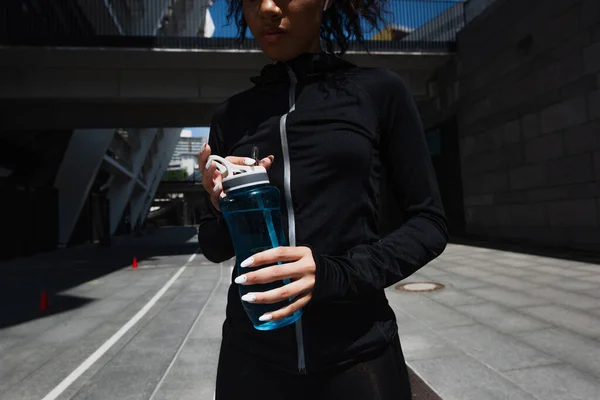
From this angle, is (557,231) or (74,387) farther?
(557,231)

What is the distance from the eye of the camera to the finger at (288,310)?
0.90 metres

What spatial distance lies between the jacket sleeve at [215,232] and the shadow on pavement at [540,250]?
31.7ft

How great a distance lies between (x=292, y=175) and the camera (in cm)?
119

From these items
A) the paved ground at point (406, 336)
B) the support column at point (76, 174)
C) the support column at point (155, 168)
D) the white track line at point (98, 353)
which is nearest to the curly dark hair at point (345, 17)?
the paved ground at point (406, 336)

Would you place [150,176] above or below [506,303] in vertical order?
above

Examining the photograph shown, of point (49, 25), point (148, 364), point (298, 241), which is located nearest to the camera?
point (298, 241)

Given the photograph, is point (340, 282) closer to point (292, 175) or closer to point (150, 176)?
point (292, 175)

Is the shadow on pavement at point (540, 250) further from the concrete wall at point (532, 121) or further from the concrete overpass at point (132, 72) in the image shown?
the concrete overpass at point (132, 72)

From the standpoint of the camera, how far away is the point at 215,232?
1.30 metres

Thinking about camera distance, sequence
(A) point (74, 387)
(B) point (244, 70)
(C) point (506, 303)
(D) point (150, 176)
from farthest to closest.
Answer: (D) point (150, 176) → (B) point (244, 70) → (C) point (506, 303) → (A) point (74, 387)

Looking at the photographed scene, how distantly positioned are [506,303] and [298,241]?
5955mm

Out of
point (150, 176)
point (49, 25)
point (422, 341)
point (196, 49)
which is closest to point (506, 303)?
point (422, 341)

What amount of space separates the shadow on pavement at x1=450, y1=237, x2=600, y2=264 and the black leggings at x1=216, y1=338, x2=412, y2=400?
371 inches

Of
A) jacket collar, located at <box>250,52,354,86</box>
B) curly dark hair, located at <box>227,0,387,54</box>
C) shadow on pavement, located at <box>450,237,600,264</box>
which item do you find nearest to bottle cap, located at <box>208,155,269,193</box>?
jacket collar, located at <box>250,52,354,86</box>
